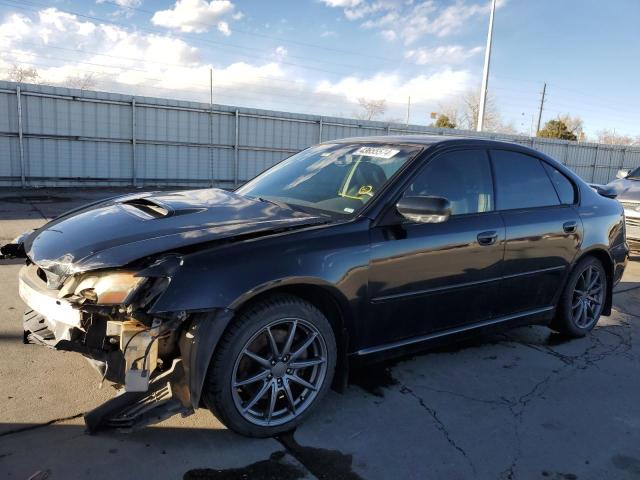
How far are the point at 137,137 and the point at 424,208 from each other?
13.6 m

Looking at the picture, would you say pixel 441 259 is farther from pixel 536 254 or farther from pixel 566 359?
pixel 566 359

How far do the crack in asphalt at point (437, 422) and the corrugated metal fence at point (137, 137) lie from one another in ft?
43.1

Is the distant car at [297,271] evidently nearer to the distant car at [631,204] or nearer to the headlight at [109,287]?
the headlight at [109,287]

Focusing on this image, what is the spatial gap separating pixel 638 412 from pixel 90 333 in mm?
3379

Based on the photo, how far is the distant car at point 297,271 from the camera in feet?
8.25

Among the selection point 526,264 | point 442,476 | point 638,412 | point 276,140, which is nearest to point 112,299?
point 442,476

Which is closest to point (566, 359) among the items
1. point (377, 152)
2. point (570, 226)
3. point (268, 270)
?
point (570, 226)

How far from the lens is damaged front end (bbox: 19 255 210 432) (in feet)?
8.03

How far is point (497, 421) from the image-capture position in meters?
3.19

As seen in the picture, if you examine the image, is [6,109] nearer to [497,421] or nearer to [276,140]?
[276,140]

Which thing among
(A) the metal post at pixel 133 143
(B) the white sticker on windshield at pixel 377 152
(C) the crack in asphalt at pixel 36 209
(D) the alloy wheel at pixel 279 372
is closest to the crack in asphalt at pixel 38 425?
(D) the alloy wheel at pixel 279 372

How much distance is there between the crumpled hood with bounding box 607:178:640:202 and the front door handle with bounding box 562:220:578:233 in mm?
5032

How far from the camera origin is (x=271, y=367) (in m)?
2.84

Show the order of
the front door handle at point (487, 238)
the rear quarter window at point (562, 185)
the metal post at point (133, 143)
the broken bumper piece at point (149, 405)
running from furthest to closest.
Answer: the metal post at point (133, 143)
the rear quarter window at point (562, 185)
the front door handle at point (487, 238)
the broken bumper piece at point (149, 405)
